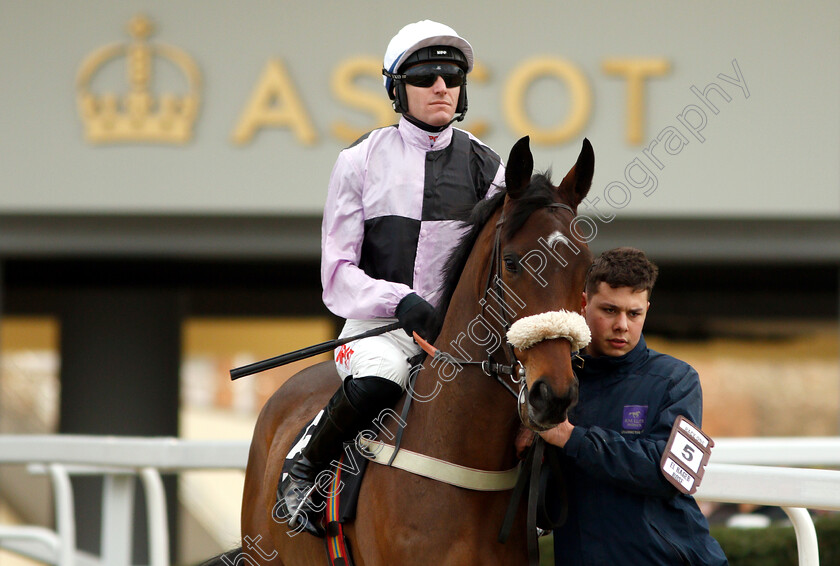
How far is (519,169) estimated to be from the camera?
8.57ft

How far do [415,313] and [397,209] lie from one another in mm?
362

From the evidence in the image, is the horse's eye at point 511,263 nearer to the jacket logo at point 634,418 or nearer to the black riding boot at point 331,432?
the jacket logo at point 634,418

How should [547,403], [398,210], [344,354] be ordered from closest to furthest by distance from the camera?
[547,403] < [398,210] < [344,354]

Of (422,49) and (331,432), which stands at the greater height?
(422,49)

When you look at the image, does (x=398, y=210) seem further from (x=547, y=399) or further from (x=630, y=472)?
(x=630, y=472)

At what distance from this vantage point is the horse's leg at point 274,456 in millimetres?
3576

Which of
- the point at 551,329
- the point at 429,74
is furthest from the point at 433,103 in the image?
the point at 551,329

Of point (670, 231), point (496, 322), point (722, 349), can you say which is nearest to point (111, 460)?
point (496, 322)

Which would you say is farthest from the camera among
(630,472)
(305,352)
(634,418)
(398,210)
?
(305,352)

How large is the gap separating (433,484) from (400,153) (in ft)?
3.32

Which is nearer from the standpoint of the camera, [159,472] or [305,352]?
[305,352]

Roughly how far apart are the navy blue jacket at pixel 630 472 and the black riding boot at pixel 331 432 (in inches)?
22.1

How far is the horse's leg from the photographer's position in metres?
3.58

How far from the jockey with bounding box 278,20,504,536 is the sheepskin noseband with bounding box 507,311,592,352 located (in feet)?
2.05
